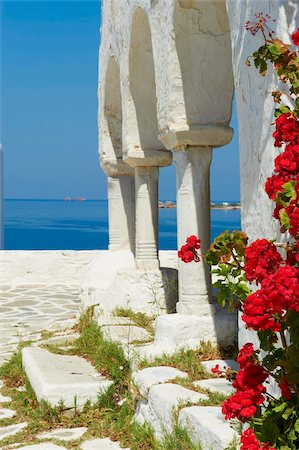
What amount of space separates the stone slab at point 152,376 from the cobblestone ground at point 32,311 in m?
2.63

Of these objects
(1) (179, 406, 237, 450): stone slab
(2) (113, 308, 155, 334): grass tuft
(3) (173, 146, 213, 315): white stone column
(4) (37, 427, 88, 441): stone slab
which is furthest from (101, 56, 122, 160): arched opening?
(1) (179, 406, 237, 450): stone slab

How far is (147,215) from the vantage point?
698cm

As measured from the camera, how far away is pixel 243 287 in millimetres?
2646

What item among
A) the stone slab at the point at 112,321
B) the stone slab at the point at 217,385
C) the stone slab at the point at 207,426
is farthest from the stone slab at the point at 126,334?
the stone slab at the point at 207,426

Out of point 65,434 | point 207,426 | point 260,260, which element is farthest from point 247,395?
point 65,434

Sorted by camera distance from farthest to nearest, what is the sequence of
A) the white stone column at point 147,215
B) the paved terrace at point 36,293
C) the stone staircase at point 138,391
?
1. the paved terrace at point 36,293
2. the white stone column at point 147,215
3. the stone staircase at point 138,391

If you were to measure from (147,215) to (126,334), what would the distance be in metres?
1.82

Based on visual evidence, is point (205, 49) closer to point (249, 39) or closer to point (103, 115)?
point (249, 39)

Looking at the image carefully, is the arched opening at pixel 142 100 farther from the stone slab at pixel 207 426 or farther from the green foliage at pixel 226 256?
the green foliage at pixel 226 256

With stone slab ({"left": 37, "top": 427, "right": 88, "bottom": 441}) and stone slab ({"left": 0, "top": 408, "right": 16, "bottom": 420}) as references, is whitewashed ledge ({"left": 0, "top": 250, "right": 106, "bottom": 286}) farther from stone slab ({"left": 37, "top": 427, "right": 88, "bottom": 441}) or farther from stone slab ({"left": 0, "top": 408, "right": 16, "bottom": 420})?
stone slab ({"left": 37, "top": 427, "right": 88, "bottom": 441})

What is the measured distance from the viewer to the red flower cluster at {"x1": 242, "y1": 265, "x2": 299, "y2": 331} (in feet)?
6.43

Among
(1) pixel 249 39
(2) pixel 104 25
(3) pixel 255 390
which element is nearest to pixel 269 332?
(3) pixel 255 390

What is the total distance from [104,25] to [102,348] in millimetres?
4942

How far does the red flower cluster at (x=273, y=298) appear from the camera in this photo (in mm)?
1960
